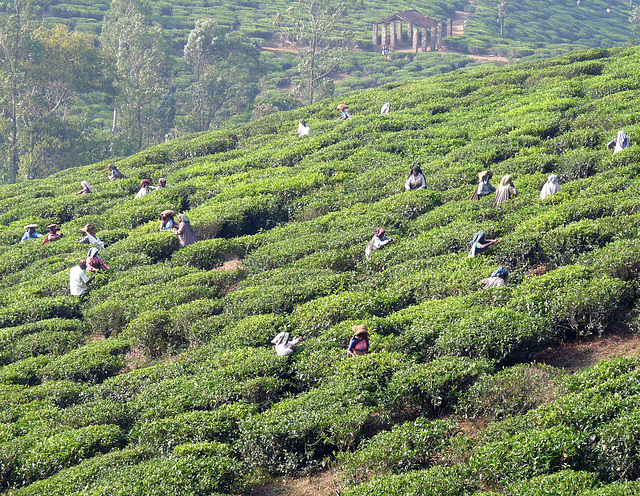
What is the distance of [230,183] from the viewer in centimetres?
2786

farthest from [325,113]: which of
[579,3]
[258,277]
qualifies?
[579,3]

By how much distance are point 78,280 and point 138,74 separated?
142 feet

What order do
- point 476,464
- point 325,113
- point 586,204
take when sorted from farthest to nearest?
point 325,113, point 586,204, point 476,464

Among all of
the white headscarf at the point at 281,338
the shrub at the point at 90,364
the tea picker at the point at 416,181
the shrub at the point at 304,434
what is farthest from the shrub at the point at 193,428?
the tea picker at the point at 416,181

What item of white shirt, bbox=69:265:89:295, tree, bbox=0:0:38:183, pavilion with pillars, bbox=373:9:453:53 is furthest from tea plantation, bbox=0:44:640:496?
pavilion with pillars, bbox=373:9:453:53

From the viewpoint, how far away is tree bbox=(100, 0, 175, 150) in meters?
55.2

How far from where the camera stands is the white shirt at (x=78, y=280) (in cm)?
2019

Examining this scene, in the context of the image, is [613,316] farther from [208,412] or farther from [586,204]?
[208,412]

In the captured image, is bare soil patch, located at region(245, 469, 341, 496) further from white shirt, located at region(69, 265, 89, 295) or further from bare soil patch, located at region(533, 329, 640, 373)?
white shirt, located at region(69, 265, 89, 295)

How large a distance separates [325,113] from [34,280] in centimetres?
2017

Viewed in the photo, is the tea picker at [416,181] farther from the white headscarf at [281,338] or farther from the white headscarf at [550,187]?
the white headscarf at [281,338]

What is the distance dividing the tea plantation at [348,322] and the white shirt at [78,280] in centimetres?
54

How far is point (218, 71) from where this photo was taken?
6300 cm

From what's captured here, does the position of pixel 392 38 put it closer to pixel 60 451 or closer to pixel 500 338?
pixel 500 338
